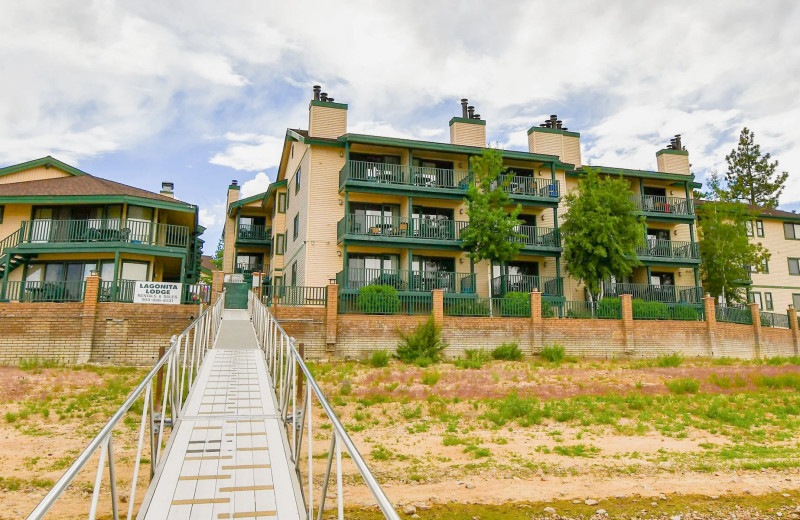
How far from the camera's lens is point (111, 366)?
18281 millimetres

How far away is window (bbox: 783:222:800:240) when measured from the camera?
39250mm

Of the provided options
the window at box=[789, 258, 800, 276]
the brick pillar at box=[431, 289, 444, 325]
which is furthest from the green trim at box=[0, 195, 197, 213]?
the window at box=[789, 258, 800, 276]

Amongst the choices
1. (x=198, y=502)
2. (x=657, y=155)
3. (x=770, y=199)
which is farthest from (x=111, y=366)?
(x=770, y=199)

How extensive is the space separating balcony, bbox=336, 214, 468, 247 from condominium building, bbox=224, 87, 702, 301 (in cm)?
5

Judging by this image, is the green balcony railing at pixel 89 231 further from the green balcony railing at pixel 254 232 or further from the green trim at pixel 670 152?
the green trim at pixel 670 152

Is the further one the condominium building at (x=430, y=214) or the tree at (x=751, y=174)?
the tree at (x=751, y=174)

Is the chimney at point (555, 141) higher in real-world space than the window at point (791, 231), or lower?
higher

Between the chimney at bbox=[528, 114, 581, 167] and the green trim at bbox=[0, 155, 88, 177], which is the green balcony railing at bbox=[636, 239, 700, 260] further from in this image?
the green trim at bbox=[0, 155, 88, 177]

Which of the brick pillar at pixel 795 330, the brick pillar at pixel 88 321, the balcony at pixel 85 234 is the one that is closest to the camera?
the brick pillar at pixel 88 321

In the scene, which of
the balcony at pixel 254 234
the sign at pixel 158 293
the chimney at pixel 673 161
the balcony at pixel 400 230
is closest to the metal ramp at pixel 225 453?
the sign at pixel 158 293

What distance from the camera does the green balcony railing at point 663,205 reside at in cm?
3159

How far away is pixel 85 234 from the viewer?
24.7 meters

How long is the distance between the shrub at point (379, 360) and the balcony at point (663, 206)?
19.8 m

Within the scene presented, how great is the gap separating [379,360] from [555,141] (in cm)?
2002
